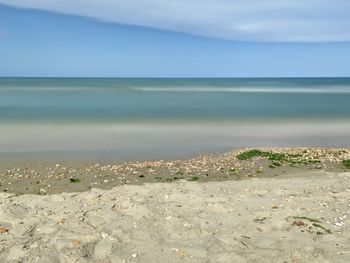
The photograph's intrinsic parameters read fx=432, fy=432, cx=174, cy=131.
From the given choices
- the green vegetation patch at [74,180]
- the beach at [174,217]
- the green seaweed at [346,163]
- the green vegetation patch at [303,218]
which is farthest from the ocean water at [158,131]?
the green vegetation patch at [303,218]

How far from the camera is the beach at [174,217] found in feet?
20.2

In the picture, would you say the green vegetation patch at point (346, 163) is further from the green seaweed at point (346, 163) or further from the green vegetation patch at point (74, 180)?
the green vegetation patch at point (74, 180)

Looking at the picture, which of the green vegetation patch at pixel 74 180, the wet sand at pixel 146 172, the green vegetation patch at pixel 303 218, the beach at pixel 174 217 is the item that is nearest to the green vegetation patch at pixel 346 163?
the wet sand at pixel 146 172

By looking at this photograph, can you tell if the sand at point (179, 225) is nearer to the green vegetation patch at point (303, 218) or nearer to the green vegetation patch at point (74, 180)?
the green vegetation patch at point (303, 218)

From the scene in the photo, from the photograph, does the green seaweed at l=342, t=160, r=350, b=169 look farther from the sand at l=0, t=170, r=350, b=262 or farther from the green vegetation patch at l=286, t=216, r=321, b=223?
the green vegetation patch at l=286, t=216, r=321, b=223

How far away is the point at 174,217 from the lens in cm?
747

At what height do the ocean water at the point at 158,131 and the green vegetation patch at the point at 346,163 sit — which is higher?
the green vegetation patch at the point at 346,163

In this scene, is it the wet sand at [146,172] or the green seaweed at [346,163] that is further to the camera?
the green seaweed at [346,163]

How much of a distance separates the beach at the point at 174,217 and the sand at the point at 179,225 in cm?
1

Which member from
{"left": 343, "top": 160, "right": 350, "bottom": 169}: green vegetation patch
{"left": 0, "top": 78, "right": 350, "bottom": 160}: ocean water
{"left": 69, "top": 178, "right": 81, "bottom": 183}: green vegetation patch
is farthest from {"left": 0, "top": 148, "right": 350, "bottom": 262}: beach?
{"left": 0, "top": 78, "right": 350, "bottom": 160}: ocean water

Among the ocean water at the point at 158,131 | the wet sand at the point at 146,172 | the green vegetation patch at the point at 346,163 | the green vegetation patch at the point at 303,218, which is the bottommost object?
the ocean water at the point at 158,131

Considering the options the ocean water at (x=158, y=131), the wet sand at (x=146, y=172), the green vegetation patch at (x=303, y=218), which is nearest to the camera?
the green vegetation patch at (x=303, y=218)

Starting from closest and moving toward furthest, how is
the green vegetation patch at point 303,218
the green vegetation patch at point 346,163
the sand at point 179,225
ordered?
the sand at point 179,225
the green vegetation patch at point 303,218
the green vegetation patch at point 346,163

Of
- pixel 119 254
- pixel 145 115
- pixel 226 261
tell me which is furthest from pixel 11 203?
pixel 145 115
